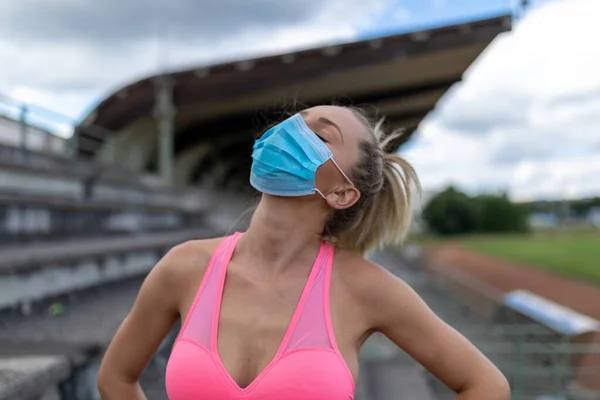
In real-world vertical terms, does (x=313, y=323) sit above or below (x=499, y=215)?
above

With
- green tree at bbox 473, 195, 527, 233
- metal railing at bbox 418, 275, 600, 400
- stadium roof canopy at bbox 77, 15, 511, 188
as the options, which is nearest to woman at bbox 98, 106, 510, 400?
metal railing at bbox 418, 275, 600, 400

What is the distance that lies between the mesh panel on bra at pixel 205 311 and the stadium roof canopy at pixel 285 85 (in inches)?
270

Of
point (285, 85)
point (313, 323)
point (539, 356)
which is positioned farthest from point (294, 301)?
point (285, 85)

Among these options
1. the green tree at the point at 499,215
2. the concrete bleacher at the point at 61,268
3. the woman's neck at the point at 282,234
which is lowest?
the green tree at the point at 499,215

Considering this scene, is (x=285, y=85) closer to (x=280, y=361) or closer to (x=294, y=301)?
(x=294, y=301)

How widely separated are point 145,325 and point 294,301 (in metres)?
0.44

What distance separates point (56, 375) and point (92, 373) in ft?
1.43

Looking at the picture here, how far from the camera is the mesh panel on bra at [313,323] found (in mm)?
1310

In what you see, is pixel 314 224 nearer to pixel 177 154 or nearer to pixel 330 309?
pixel 330 309

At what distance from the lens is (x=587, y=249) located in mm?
42906

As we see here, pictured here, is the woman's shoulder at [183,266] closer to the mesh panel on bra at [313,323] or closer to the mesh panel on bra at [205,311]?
the mesh panel on bra at [205,311]

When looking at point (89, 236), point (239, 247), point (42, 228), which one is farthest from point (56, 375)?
point (89, 236)

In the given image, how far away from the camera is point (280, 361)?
1.29 meters

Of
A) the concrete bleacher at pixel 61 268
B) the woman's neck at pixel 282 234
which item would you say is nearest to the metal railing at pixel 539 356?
the concrete bleacher at pixel 61 268
